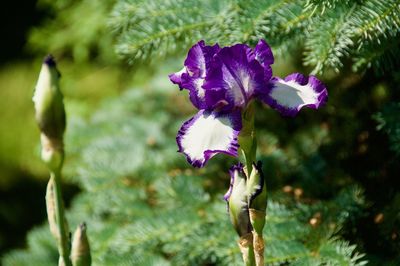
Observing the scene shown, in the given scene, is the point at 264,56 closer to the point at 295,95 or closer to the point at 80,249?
the point at 295,95

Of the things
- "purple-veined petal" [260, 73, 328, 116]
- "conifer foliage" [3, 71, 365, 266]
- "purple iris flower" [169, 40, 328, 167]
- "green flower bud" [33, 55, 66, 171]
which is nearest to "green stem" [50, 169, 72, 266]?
"green flower bud" [33, 55, 66, 171]

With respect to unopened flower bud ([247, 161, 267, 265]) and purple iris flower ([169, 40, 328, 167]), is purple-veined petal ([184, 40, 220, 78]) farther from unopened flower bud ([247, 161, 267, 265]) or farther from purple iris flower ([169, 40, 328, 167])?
A: unopened flower bud ([247, 161, 267, 265])

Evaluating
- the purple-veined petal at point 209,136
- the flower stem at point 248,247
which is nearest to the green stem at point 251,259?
the flower stem at point 248,247

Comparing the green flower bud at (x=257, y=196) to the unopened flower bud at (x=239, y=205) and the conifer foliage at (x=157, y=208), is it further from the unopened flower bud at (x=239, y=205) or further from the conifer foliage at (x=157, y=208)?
the conifer foliage at (x=157, y=208)

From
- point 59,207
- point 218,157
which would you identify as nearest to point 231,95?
point 59,207

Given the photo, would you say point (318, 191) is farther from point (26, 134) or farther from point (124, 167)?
point (26, 134)
